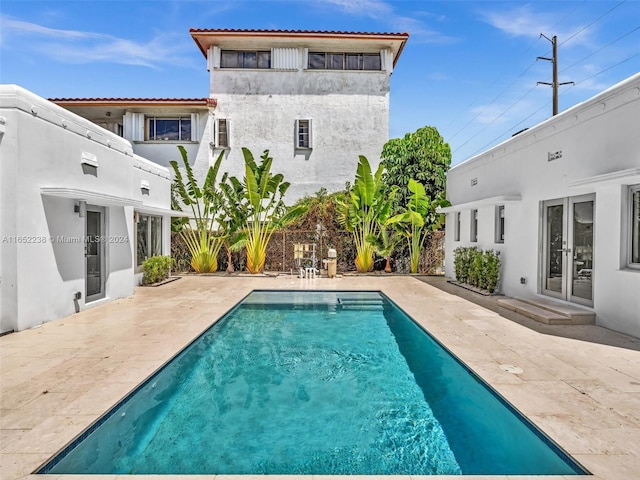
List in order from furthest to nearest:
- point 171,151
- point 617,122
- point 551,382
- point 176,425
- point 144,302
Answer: point 171,151
point 144,302
point 617,122
point 551,382
point 176,425

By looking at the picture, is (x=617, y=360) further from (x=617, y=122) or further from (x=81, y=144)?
(x=81, y=144)

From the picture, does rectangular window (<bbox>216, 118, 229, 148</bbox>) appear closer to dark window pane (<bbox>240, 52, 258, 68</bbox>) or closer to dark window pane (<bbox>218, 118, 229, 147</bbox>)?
dark window pane (<bbox>218, 118, 229, 147</bbox>)

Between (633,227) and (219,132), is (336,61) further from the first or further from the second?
(633,227)

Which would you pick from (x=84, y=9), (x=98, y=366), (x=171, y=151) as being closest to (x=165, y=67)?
(x=171, y=151)

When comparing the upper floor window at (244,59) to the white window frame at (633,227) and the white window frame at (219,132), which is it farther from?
the white window frame at (633,227)

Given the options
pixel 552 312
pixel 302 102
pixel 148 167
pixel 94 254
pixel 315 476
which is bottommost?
pixel 315 476

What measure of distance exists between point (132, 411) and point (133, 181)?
9.97 m

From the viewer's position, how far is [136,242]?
523 inches

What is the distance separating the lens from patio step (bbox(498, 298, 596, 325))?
26.2 feet

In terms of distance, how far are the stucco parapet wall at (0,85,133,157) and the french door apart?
11.3 m

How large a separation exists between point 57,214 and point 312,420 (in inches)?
283

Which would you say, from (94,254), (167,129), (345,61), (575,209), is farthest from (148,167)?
(575,209)

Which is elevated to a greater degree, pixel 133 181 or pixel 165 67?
pixel 165 67

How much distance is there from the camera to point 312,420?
179 inches
